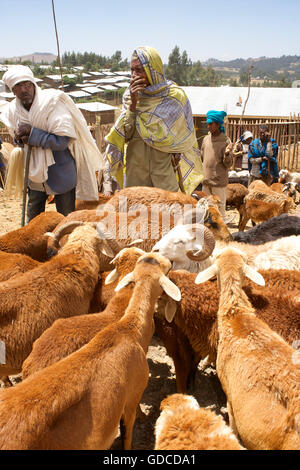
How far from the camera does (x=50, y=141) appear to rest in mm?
4965

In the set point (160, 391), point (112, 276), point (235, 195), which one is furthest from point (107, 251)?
point (235, 195)

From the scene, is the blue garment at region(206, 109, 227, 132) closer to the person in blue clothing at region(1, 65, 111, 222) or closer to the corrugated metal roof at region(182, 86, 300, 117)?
the person in blue clothing at region(1, 65, 111, 222)

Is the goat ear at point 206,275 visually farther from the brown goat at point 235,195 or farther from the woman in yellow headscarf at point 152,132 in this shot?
the brown goat at point 235,195

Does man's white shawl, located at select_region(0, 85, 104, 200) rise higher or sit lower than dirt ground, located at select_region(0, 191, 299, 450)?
higher

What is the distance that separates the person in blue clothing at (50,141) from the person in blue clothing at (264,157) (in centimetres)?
767

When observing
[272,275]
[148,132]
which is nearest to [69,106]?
[148,132]

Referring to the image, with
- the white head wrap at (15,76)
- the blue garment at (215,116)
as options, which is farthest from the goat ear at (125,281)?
the blue garment at (215,116)

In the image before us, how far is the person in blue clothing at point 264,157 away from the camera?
39.6ft

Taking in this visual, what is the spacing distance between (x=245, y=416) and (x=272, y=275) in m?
1.67

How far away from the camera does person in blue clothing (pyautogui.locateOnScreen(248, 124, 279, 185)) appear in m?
12.1

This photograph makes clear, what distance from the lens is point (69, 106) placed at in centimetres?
521

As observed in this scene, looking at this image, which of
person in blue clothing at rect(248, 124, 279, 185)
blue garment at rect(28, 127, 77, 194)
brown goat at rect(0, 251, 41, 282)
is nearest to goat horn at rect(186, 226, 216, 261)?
brown goat at rect(0, 251, 41, 282)

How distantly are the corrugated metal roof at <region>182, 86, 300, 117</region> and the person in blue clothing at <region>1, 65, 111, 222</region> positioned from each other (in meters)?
19.9

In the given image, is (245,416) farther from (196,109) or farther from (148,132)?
(196,109)
